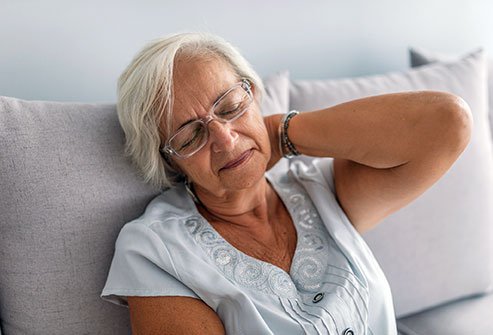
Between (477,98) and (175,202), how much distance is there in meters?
0.93

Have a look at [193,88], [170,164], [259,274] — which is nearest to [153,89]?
[193,88]

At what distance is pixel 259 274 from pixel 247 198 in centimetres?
19

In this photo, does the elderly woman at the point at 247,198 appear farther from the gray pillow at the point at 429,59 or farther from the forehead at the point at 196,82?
the gray pillow at the point at 429,59

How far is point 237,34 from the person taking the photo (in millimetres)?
1902

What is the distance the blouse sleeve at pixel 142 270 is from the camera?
4.15 ft

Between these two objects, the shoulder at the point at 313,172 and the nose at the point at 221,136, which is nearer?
the nose at the point at 221,136

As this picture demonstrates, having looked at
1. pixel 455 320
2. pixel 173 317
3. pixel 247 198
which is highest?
pixel 247 198

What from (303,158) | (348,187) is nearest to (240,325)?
(348,187)

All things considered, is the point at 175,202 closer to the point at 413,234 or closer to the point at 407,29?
the point at 413,234

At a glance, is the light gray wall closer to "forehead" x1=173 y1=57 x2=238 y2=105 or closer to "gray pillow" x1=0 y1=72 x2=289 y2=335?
"gray pillow" x1=0 y1=72 x2=289 y2=335

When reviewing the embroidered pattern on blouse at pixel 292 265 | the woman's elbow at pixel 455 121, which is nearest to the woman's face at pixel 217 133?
the embroidered pattern on blouse at pixel 292 265

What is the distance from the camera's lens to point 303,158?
5.48 feet

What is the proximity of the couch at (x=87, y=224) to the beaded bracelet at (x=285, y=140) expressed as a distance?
12 cm

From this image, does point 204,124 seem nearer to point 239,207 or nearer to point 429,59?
point 239,207
